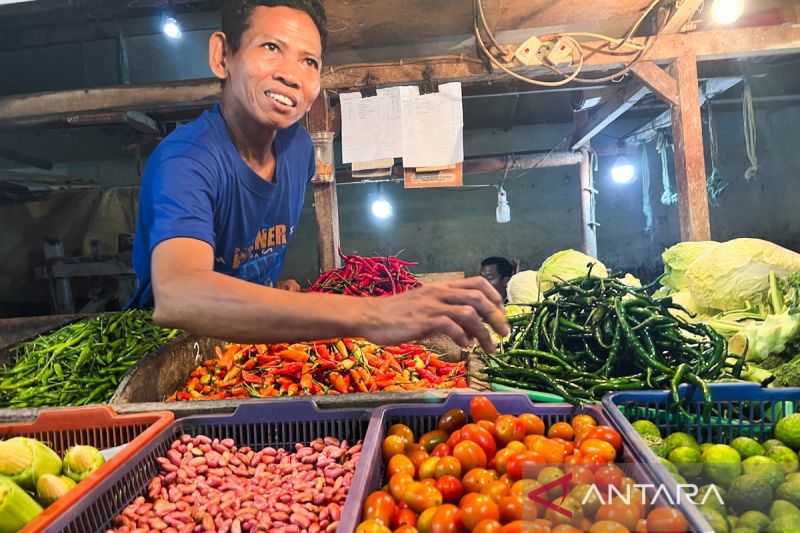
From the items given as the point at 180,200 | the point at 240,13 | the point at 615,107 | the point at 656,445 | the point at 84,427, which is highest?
the point at 615,107

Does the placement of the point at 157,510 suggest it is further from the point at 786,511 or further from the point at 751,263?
the point at 751,263

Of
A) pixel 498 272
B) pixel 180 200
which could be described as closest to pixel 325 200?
pixel 180 200

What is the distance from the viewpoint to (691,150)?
4008mm

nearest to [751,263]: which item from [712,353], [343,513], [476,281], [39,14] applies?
[712,353]

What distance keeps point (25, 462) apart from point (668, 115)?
822cm

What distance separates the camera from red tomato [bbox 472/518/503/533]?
1297mm

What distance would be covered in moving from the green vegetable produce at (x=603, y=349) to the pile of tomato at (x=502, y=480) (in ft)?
1.28

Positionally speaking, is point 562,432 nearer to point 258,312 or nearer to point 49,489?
point 258,312

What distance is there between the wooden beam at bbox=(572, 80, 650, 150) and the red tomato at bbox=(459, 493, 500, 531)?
171 inches

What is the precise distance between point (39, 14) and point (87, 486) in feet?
34.1

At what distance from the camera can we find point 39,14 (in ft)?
28.4

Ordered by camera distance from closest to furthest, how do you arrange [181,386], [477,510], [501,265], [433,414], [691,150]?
[477,510], [433,414], [181,386], [691,150], [501,265]

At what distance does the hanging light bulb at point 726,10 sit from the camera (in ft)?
11.6

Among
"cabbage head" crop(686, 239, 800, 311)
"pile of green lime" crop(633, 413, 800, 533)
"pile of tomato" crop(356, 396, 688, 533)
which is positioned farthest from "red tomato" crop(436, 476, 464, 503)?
"cabbage head" crop(686, 239, 800, 311)
